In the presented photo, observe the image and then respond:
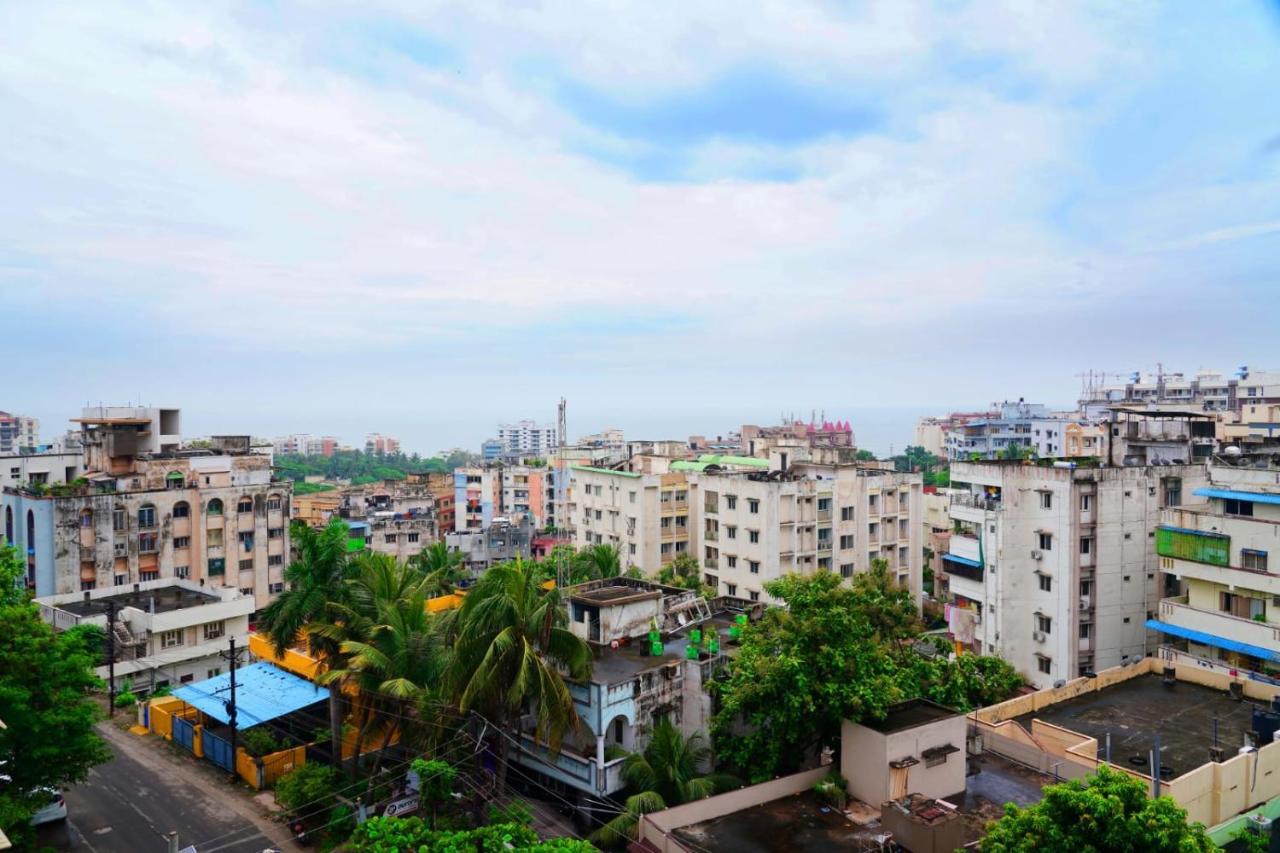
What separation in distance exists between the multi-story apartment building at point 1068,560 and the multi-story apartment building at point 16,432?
131643 mm

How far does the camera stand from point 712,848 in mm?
15875

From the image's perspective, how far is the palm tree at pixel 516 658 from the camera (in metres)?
19.9

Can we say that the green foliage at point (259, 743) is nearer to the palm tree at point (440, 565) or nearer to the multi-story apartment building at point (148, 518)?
the palm tree at point (440, 565)

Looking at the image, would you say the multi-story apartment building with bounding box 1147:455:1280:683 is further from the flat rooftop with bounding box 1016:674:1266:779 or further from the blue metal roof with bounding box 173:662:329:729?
the blue metal roof with bounding box 173:662:329:729

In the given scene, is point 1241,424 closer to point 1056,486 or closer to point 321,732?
point 1056,486

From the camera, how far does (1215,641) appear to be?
2642 cm

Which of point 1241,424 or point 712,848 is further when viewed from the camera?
point 1241,424

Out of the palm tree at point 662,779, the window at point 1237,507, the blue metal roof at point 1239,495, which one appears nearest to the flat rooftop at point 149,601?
the palm tree at point 662,779

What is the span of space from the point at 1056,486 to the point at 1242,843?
1440cm

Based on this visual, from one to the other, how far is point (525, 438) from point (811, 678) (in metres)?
163

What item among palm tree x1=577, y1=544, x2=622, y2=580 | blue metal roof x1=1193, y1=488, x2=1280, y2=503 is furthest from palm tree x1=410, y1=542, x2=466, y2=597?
blue metal roof x1=1193, y1=488, x2=1280, y2=503

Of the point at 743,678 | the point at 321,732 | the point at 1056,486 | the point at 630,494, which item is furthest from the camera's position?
the point at 630,494

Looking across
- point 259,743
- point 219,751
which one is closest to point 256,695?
point 259,743

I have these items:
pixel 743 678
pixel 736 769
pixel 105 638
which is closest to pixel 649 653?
pixel 736 769
